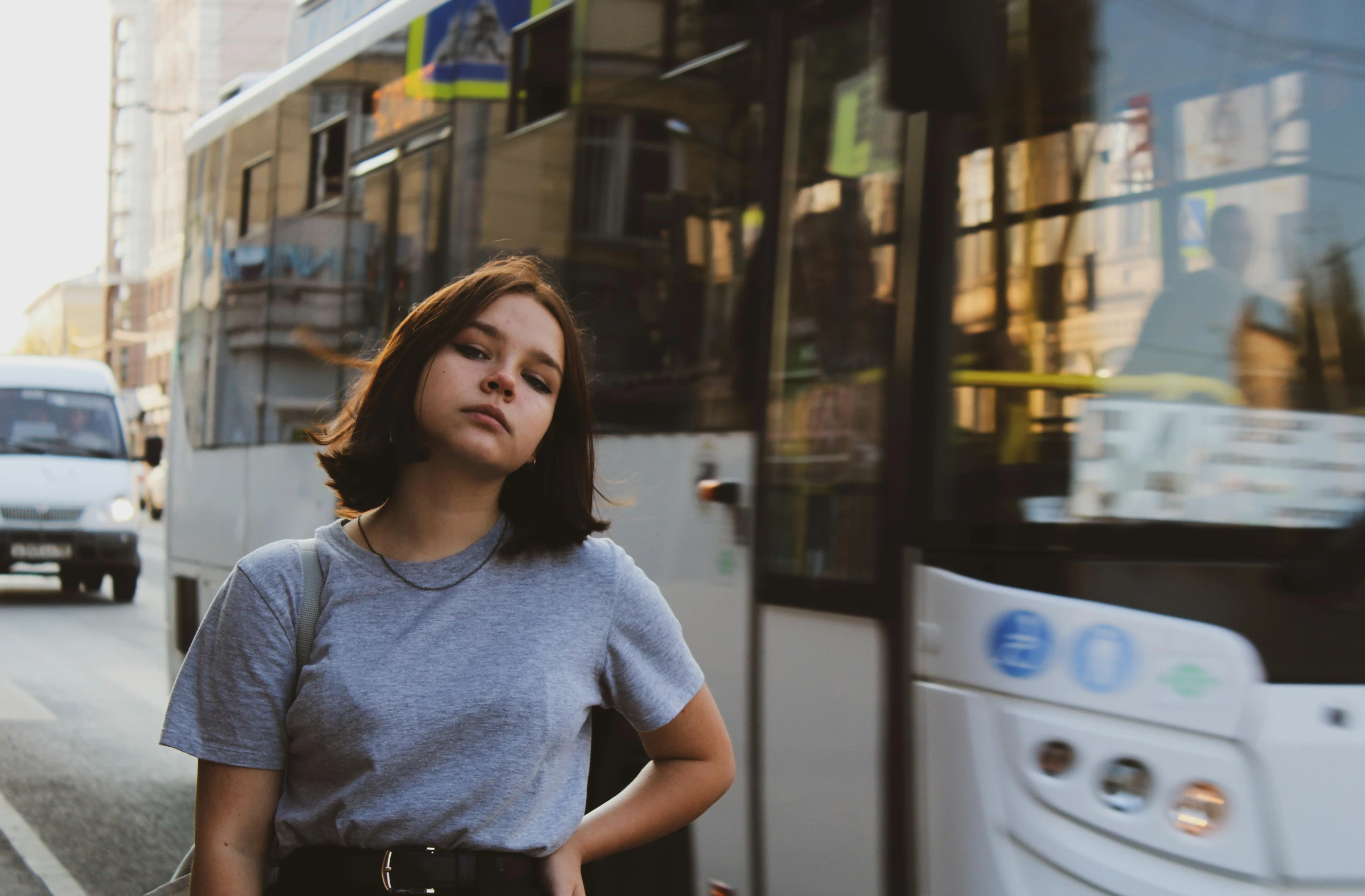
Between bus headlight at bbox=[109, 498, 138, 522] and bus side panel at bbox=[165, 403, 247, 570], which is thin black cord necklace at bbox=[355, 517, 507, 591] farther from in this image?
bus headlight at bbox=[109, 498, 138, 522]

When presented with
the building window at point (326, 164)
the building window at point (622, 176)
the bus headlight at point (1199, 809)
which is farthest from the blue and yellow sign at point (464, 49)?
the bus headlight at point (1199, 809)

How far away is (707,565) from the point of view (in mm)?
4074

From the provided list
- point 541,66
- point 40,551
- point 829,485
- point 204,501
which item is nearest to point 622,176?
point 541,66

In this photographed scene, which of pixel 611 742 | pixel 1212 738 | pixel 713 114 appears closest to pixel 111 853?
pixel 611 742

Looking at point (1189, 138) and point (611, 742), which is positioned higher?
point (1189, 138)

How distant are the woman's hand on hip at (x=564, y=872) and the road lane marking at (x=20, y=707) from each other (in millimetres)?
8129

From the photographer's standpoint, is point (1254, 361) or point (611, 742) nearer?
point (1254, 361)

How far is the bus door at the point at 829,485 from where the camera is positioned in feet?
11.2

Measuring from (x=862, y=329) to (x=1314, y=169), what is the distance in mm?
949

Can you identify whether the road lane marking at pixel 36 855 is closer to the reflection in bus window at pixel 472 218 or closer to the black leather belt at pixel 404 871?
the reflection in bus window at pixel 472 218

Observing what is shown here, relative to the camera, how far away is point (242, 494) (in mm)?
7324

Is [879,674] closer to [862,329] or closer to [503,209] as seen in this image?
[862,329]

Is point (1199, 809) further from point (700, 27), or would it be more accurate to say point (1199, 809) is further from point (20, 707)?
point (20, 707)

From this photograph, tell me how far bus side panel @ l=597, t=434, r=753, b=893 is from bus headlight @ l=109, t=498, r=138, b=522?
13190 millimetres
